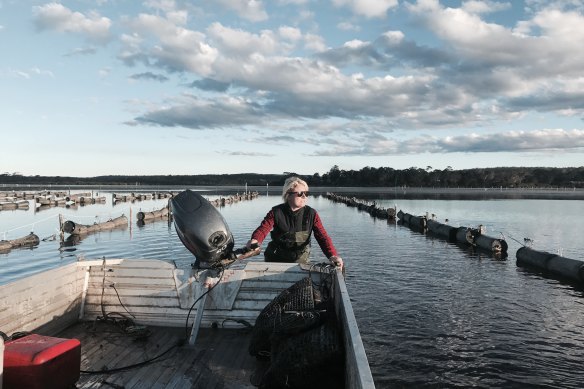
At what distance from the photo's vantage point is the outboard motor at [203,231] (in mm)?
6773

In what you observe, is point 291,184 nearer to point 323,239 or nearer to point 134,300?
point 323,239

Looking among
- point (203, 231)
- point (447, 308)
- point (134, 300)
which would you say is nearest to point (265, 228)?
point (203, 231)

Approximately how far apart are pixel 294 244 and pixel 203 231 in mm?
1781

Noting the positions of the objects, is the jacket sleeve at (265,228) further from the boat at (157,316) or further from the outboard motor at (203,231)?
the outboard motor at (203,231)

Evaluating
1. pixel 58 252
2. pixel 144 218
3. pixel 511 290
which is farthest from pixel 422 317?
pixel 144 218

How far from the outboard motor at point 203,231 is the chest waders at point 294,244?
1095 millimetres

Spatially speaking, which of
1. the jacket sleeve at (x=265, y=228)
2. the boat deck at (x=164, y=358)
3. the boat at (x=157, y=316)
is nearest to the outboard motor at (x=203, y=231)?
the boat at (x=157, y=316)

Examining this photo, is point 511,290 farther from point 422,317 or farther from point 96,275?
point 96,275

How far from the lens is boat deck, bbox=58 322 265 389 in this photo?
5.73m

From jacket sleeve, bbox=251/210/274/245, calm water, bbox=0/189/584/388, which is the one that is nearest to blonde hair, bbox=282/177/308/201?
jacket sleeve, bbox=251/210/274/245

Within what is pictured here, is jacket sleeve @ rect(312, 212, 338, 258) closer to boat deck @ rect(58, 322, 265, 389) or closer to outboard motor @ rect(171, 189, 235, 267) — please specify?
outboard motor @ rect(171, 189, 235, 267)

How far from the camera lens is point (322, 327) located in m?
5.50

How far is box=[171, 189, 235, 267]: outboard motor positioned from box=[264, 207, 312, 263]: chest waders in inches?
43.1

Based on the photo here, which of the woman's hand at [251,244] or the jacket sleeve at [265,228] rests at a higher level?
the jacket sleeve at [265,228]
